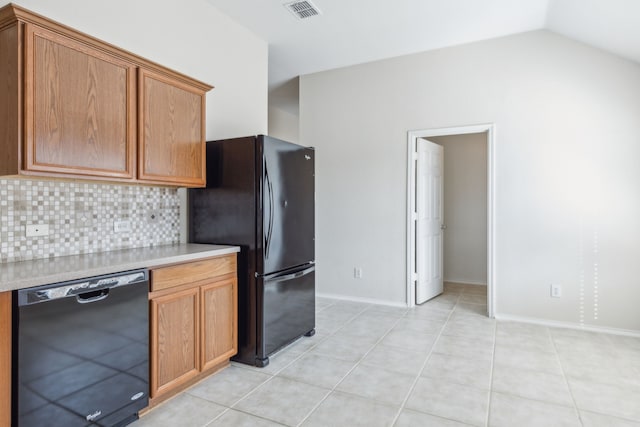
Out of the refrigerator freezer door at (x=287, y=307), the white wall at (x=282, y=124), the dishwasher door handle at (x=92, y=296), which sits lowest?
the refrigerator freezer door at (x=287, y=307)

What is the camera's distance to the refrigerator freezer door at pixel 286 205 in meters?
2.75

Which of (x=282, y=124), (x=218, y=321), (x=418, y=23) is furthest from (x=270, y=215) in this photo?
(x=282, y=124)

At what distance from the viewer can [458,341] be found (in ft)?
10.7

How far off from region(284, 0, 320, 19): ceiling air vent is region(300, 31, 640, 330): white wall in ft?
4.44

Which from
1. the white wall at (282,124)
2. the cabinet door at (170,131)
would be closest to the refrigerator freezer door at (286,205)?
the cabinet door at (170,131)

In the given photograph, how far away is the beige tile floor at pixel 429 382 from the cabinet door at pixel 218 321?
0.17 m

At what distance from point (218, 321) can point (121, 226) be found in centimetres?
93

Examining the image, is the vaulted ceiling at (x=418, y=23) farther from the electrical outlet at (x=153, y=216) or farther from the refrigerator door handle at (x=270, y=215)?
the electrical outlet at (x=153, y=216)

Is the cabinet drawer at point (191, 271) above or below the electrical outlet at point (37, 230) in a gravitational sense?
below

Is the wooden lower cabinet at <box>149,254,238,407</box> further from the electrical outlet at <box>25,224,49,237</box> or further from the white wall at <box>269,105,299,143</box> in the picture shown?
the white wall at <box>269,105,299,143</box>

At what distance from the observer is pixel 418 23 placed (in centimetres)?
360

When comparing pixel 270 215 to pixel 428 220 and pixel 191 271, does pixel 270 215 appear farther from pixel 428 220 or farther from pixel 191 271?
pixel 428 220

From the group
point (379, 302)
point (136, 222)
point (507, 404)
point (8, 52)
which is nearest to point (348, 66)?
point (379, 302)

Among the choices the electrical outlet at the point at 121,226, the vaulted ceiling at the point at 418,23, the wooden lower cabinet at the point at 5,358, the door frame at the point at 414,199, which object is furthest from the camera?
the door frame at the point at 414,199
